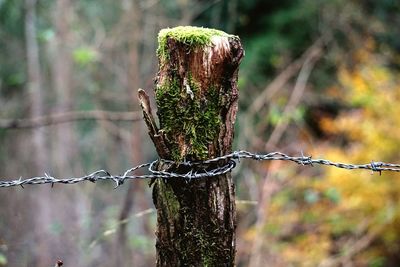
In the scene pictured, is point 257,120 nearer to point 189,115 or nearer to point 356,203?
point 356,203

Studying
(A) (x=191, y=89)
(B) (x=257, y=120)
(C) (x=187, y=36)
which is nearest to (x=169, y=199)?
(A) (x=191, y=89)

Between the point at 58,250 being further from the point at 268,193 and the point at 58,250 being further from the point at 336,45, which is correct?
the point at 336,45

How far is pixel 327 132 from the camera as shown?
10.2 meters

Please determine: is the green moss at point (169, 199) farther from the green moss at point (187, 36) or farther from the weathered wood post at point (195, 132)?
the green moss at point (187, 36)

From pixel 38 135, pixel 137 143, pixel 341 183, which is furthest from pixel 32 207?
pixel 341 183

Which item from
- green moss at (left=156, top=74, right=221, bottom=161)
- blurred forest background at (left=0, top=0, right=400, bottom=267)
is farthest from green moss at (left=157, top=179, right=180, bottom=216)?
blurred forest background at (left=0, top=0, right=400, bottom=267)

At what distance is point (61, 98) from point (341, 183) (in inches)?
205

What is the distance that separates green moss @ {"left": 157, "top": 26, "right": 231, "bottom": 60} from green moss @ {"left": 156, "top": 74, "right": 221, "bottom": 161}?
13cm

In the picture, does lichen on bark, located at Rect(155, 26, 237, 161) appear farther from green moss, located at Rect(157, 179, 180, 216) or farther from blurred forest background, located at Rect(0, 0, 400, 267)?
blurred forest background, located at Rect(0, 0, 400, 267)

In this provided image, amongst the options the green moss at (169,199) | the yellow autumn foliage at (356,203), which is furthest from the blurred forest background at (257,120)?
the green moss at (169,199)

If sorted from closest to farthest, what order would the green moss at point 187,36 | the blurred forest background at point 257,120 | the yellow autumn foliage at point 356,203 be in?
the green moss at point 187,36, the blurred forest background at point 257,120, the yellow autumn foliage at point 356,203

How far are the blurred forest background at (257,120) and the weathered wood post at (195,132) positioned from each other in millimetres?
3528

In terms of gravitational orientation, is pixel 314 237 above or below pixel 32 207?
below

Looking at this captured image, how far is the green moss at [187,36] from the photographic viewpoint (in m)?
1.97
